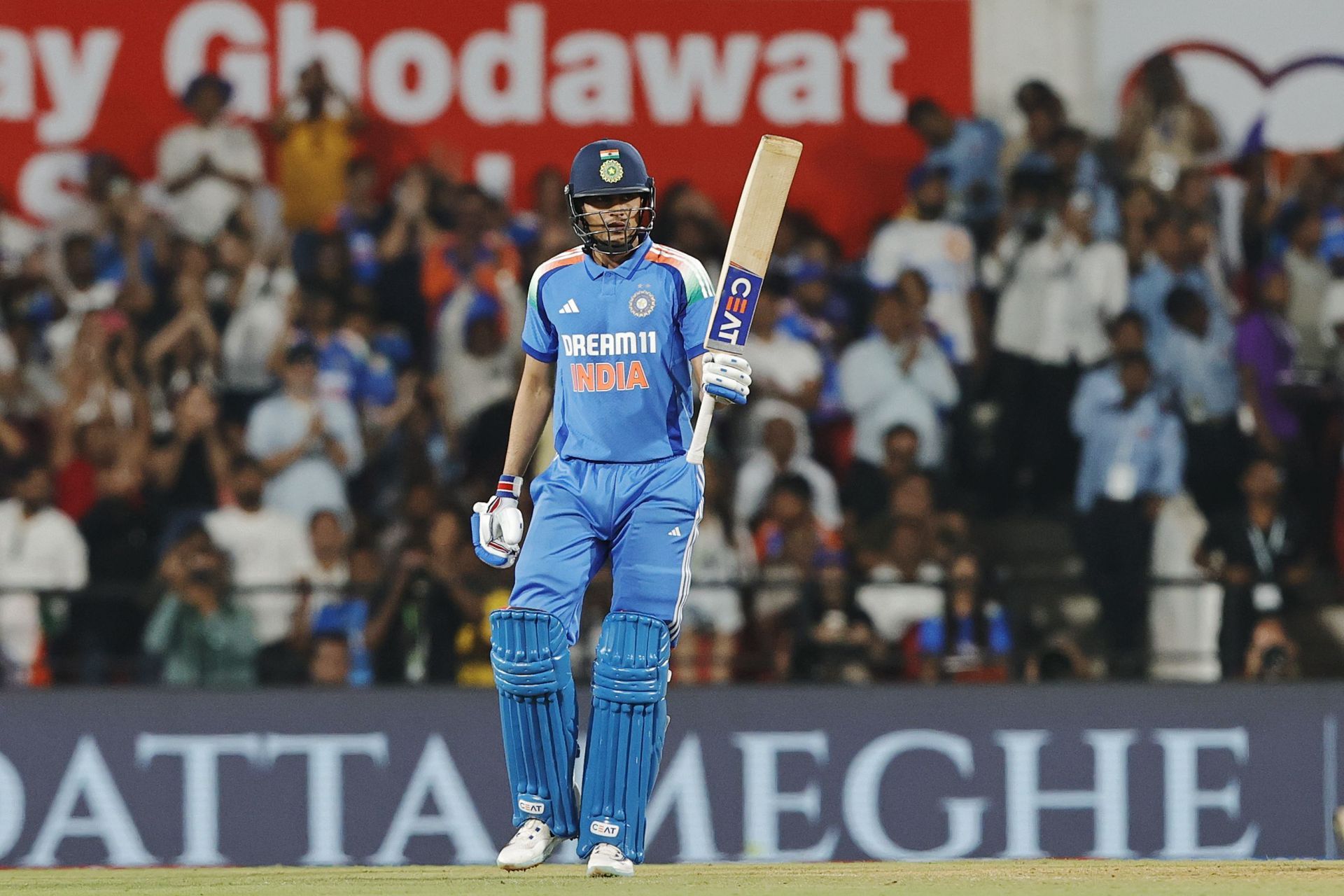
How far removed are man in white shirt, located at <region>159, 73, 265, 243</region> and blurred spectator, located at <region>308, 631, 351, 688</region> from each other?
3.66 m

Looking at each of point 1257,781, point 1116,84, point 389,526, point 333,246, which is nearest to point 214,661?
point 389,526

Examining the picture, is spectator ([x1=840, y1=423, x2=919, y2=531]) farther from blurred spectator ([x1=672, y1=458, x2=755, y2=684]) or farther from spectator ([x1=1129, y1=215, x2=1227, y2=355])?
spectator ([x1=1129, y1=215, x2=1227, y2=355])

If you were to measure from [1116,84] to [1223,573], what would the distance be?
186 inches

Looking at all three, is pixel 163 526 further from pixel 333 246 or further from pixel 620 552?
pixel 620 552

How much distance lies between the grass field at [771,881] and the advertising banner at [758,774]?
96.1 inches

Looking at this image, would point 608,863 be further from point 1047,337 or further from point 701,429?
point 1047,337

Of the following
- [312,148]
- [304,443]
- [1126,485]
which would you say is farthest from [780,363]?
[312,148]

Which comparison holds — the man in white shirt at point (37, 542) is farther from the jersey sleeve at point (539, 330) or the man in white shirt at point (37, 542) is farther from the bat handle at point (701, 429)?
the bat handle at point (701, 429)

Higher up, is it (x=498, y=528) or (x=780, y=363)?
(x=780, y=363)

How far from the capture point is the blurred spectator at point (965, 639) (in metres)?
11.8

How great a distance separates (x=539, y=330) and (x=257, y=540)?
16.7ft

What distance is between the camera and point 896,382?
13492 mm

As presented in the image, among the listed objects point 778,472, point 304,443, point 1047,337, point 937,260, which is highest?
point 937,260

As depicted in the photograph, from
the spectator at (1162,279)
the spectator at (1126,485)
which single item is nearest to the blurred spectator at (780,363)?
the spectator at (1126,485)
